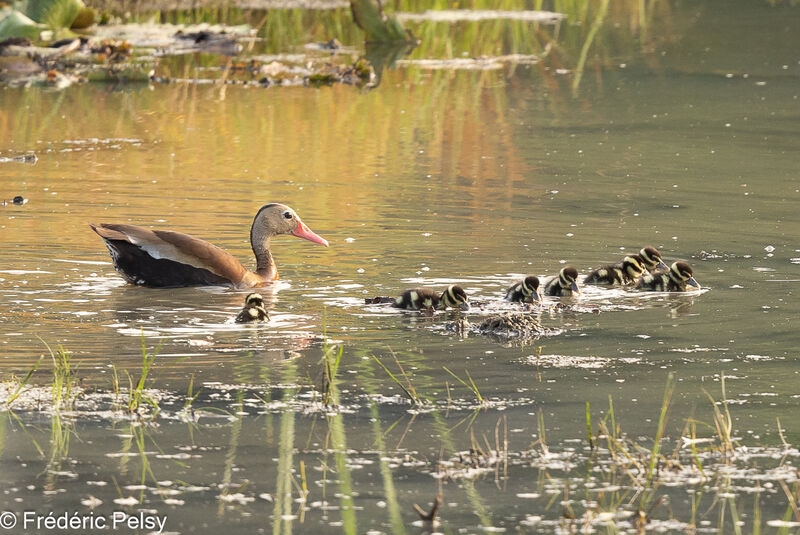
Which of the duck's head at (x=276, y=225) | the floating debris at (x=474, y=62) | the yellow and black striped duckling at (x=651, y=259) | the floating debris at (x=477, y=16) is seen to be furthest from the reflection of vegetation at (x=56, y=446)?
the floating debris at (x=477, y=16)

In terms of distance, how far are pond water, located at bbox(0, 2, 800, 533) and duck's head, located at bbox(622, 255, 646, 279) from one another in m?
0.12

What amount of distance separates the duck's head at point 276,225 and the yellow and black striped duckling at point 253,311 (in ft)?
5.24

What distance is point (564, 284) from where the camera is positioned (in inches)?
335

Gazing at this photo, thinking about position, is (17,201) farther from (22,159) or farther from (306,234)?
(306,234)

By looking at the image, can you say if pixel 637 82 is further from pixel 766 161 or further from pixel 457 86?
pixel 766 161

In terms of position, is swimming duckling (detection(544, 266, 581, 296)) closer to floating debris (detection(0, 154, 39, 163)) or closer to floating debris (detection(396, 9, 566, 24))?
floating debris (detection(0, 154, 39, 163))

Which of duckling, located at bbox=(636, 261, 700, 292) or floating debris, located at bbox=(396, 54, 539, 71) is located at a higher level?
floating debris, located at bbox=(396, 54, 539, 71)

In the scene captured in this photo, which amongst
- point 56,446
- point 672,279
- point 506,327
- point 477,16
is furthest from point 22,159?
point 477,16

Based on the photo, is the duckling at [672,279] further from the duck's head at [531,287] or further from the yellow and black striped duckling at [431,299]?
the yellow and black striped duckling at [431,299]

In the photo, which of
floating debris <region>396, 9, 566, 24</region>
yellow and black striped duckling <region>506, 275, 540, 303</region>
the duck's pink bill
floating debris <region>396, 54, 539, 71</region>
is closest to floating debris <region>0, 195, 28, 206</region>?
the duck's pink bill

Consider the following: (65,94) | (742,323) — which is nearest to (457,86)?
(65,94)

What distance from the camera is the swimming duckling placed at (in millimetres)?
8484

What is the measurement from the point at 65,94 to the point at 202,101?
1.98 meters

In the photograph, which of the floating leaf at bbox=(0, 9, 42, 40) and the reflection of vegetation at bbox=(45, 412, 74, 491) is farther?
the floating leaf at bbox=(0, 9, 42, 40)
